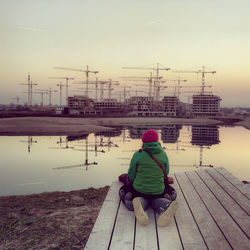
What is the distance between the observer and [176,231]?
4.14m

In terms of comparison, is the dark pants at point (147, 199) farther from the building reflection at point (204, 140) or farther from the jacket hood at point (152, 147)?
the building reflection at point (204, 140)

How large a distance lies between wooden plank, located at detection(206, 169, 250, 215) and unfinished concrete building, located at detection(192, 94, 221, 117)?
16074 cm

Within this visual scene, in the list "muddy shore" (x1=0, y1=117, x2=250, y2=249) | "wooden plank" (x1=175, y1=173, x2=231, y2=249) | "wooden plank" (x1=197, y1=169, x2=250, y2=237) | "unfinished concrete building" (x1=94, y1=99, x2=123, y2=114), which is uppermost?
"unfinished concrete building" (x1=94, y1=99, x2=123, y2=114)

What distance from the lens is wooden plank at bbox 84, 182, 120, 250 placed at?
366 cm

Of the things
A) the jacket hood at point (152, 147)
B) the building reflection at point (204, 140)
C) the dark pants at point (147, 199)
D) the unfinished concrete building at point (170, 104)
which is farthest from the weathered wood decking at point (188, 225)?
the unfinished concrete building at point (170, 104)

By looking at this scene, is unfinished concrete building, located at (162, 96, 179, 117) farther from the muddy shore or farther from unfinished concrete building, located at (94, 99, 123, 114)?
the muddy shore

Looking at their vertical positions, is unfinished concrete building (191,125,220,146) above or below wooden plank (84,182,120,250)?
below

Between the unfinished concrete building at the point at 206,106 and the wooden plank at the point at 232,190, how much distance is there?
16074cm

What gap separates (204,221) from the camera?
459 cm

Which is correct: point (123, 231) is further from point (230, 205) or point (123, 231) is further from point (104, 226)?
point (230, 205)

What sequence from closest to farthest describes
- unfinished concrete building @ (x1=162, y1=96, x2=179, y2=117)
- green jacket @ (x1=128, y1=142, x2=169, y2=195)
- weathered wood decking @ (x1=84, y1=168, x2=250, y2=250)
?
weathered wood decking @ (x1=84, y1=168, x2=250, y2=250) → green jacket @ (x1=128, y1=142, x2=169, y2=195) → unfinished concrete building @ (x1=162, y1=96, x2=179, y2=117)

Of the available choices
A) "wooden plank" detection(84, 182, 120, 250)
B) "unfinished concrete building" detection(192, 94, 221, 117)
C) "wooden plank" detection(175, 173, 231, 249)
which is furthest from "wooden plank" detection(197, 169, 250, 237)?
"unfinished concrete building" detection(192, 94, 221, 117)

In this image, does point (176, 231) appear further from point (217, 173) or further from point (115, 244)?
point (217, 173)

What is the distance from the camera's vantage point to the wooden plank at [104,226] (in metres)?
3.66
